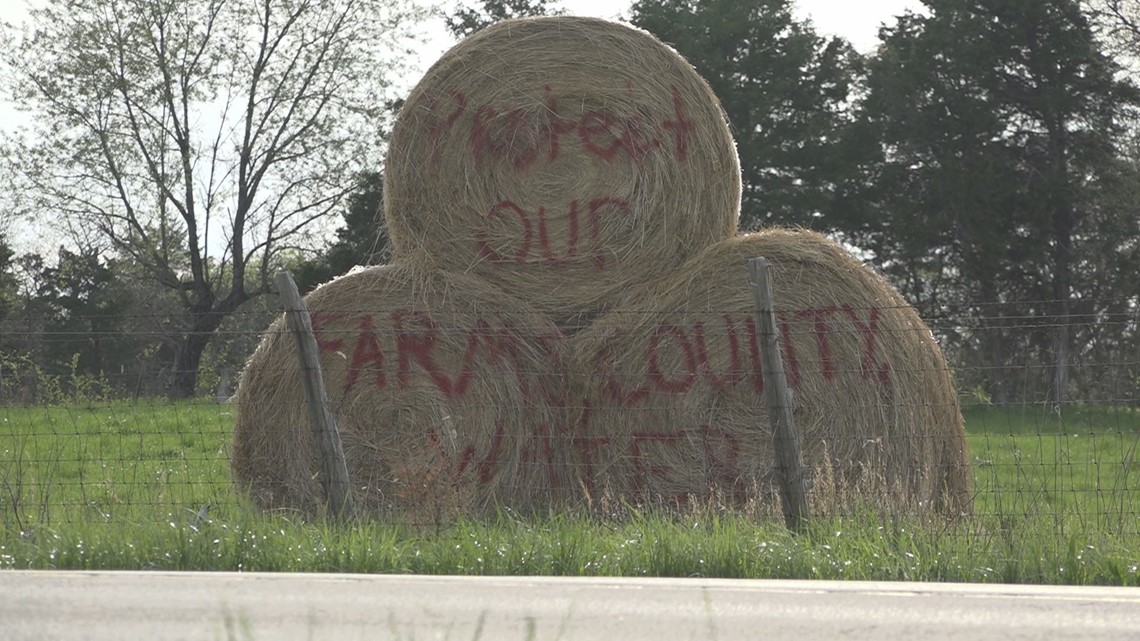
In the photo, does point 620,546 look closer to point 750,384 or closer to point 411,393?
point 750,384

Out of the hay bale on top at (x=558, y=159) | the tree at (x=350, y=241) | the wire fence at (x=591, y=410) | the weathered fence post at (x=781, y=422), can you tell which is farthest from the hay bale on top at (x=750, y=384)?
the tree at (x=350, y=241)

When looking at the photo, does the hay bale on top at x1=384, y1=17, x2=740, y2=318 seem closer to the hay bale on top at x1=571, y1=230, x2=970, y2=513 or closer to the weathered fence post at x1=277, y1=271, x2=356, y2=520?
the hay bale on top at x1=571, y1=230, x2=970, y2=513

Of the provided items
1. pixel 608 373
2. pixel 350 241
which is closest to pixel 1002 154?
pixel 350 241

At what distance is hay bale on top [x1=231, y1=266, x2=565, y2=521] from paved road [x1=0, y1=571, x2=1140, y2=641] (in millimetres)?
2945

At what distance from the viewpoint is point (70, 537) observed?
5352mm

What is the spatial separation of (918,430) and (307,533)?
3.13 metres

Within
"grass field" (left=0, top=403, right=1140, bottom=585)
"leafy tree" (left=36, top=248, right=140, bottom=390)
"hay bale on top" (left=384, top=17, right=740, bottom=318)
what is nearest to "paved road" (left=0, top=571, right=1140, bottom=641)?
"grass field" (left=0, top=403, right=1140, bottom=585)

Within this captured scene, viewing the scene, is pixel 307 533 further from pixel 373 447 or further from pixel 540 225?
pixel 540 225

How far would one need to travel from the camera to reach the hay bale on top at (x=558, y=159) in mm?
7797

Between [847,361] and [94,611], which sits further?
[847,361]

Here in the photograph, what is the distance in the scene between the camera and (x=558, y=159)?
812cm

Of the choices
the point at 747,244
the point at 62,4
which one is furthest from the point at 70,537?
the point at 62,4

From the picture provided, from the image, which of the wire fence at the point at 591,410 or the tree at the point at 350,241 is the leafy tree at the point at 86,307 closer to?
the tree at the point at 350,241

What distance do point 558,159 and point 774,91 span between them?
21238 mm
